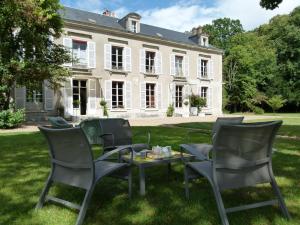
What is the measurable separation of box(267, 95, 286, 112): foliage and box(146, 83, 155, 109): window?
12.6 meters

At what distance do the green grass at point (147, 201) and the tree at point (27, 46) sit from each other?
7.92m

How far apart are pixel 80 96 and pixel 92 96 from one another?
2.19 ft

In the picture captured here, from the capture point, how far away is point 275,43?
2972 cm

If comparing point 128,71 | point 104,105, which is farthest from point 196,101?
point 104,105

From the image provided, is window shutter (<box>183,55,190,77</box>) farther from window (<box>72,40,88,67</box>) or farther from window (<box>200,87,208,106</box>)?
window (<box>72,40,88,67</box>)

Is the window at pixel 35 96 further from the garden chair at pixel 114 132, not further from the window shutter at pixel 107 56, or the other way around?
the garden chair at pixel 114 132

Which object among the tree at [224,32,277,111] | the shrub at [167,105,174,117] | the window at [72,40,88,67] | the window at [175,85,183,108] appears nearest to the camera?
the window at [72,40,88,67]

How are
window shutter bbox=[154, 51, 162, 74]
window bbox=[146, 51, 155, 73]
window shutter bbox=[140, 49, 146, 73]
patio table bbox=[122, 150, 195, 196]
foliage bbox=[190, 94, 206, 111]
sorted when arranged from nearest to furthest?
patio table bbox=[122, 150, 195, 196] < window shutter bbox=[140, 49, 146, 73] < window bbox=[146, 51, 155, 73] < window shutter bbox=[154, 51, 162, 74] < foliage bbox=[190, 94, 206, 111]

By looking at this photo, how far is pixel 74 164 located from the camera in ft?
8.21

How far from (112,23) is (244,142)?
1816 cm

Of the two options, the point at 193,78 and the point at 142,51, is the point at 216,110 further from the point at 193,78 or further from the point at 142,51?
the point at 142,51


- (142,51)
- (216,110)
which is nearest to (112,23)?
(142,51)

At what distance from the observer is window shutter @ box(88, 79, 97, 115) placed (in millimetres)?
16797

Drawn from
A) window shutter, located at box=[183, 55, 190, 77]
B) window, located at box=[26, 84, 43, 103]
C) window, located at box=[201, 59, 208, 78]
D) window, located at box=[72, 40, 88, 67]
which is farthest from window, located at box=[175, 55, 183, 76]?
window, located at box=[26, 84, 43, 103]
